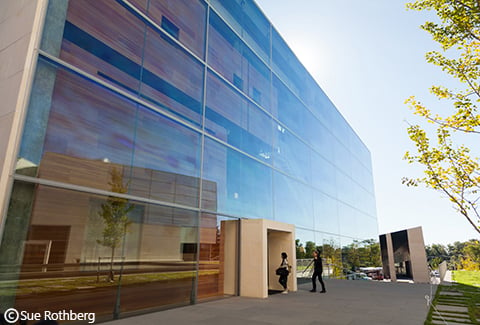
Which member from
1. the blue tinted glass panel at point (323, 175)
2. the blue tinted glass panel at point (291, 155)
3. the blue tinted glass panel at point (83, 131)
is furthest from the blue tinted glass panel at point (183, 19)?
the blue tinted glass panel at point (323, 175)

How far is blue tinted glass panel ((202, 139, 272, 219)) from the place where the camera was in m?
9.83

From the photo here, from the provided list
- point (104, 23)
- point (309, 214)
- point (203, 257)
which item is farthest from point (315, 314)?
point (309, 214)

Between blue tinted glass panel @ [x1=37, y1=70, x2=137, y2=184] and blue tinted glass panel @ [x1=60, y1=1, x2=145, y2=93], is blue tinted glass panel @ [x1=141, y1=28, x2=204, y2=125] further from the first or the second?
blue tinted glass panel @ [x1=37, y1=70, x2=137, y2=184]

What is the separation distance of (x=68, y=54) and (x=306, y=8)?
12967 millimetres

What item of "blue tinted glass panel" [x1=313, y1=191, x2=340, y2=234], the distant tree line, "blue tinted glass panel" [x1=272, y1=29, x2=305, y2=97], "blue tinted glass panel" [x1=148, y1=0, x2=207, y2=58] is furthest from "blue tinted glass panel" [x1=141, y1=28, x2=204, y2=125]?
the distant tree line

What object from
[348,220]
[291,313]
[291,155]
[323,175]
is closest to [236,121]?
[291,155]

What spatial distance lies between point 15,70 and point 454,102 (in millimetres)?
11113

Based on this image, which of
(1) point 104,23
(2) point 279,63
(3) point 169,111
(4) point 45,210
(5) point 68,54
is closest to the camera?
(4) point 45,210

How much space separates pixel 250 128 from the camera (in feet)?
41.8

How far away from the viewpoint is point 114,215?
6.67 metres

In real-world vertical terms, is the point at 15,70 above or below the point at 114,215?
Answer: above

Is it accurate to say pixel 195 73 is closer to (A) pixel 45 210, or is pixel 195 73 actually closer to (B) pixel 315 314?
(A) pixel 45 210

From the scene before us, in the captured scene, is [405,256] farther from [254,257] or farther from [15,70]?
[15,70]

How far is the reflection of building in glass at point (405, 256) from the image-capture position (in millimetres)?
18266
